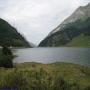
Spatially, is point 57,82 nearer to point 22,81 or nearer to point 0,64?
point 22,81

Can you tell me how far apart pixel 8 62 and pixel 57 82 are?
1154 inches

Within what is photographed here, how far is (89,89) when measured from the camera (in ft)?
52.9

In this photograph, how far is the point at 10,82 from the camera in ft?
47.4

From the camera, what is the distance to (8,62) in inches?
1688

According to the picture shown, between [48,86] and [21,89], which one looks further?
[48,86]

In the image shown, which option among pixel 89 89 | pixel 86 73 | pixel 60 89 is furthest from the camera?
pixel 86 73

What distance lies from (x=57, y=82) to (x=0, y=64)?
98.1 ft

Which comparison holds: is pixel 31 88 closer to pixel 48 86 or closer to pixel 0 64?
pixel 48 86

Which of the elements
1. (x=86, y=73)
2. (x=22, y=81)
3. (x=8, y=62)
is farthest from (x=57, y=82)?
(x=8, y=62)

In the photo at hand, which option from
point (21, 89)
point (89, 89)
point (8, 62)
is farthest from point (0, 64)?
point (21, 89)

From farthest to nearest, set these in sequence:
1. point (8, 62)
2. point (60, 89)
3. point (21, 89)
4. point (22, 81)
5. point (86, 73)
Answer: point (8, 62), point (86, 73), point (22, 81), point (60, 89), point (21, 89)

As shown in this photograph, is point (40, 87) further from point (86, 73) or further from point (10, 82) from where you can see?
point (86, 73)

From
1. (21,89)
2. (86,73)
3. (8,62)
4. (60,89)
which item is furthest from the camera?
(8,62)

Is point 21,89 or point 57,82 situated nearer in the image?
point 21,89
